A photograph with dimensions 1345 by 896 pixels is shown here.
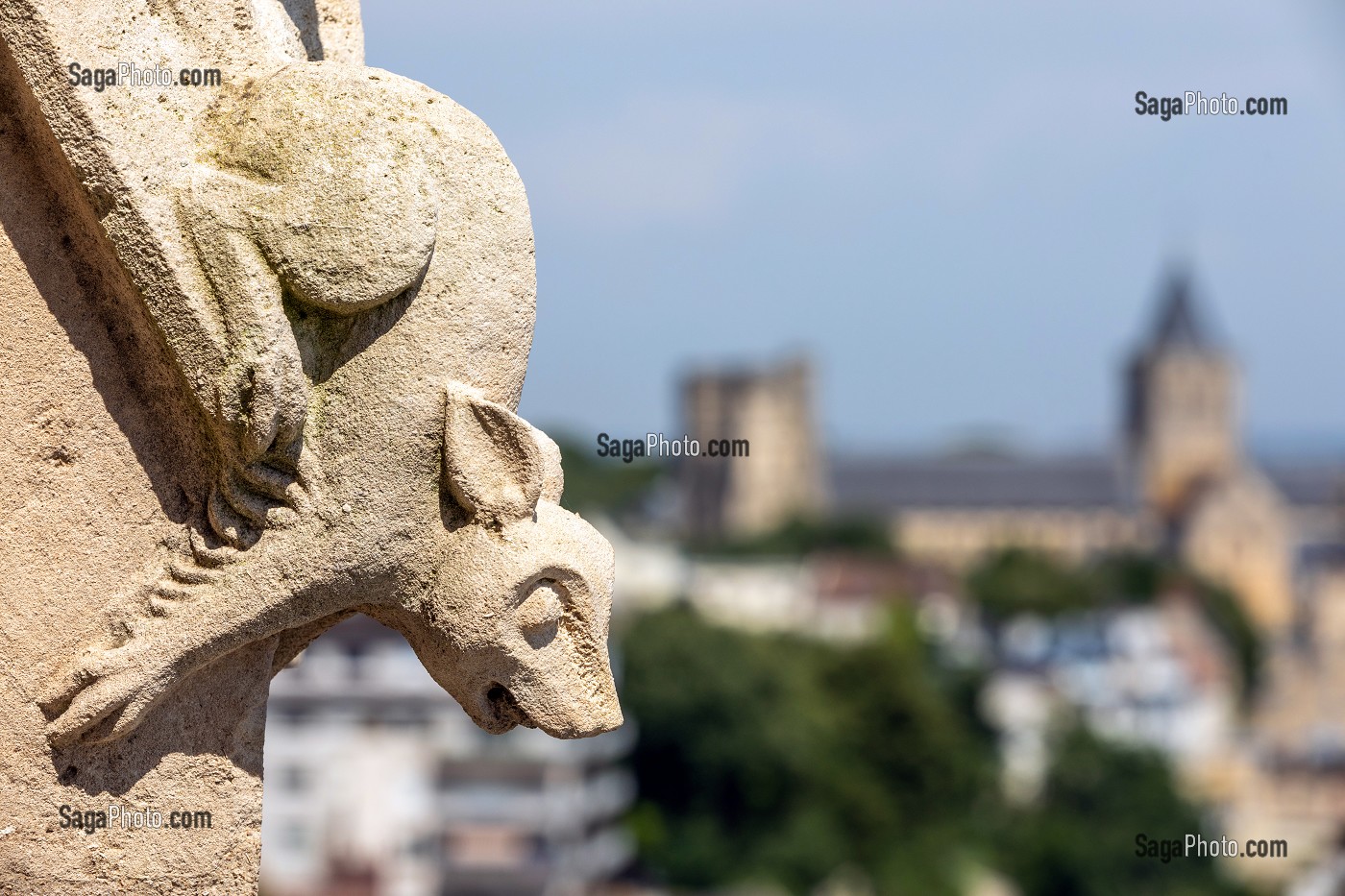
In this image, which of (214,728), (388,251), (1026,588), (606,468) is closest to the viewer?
(388,251)

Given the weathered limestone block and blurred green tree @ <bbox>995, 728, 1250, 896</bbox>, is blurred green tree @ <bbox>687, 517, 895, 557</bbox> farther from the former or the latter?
the weathered limestone block

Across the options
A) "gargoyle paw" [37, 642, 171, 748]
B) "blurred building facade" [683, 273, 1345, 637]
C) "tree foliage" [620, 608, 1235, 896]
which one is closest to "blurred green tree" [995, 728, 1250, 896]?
"tree foliage" [620, 608, 1235, 896]

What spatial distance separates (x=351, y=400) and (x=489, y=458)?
0.79 ft

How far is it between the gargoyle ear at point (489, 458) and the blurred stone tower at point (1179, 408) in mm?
136159

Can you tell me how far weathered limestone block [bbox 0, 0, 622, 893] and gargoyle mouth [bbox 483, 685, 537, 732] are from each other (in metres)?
0.11

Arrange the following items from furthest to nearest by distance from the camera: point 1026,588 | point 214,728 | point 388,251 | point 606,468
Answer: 1. point 606,468
2. point 1026,588
3. point 214,728
4. point 388,251

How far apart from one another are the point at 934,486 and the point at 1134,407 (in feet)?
48.1

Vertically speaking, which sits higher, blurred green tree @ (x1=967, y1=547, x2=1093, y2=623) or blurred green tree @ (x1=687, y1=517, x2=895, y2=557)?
blurred green tree @ (x1=687, y1=517, x2=895, y2=557)

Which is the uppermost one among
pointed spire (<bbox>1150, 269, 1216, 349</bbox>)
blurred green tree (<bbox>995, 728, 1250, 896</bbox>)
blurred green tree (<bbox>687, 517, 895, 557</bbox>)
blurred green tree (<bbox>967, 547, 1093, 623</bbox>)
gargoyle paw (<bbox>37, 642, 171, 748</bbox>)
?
Result: pointed spire (<bbox>1150, 269, 1216, 349</bbox>)

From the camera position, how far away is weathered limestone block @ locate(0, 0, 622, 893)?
3.21m

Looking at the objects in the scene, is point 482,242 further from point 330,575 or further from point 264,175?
point 330,575

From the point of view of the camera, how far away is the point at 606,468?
137 metres

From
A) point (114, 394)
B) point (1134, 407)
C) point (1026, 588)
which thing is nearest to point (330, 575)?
point (114, 394)

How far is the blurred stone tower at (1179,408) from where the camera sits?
450 feet
